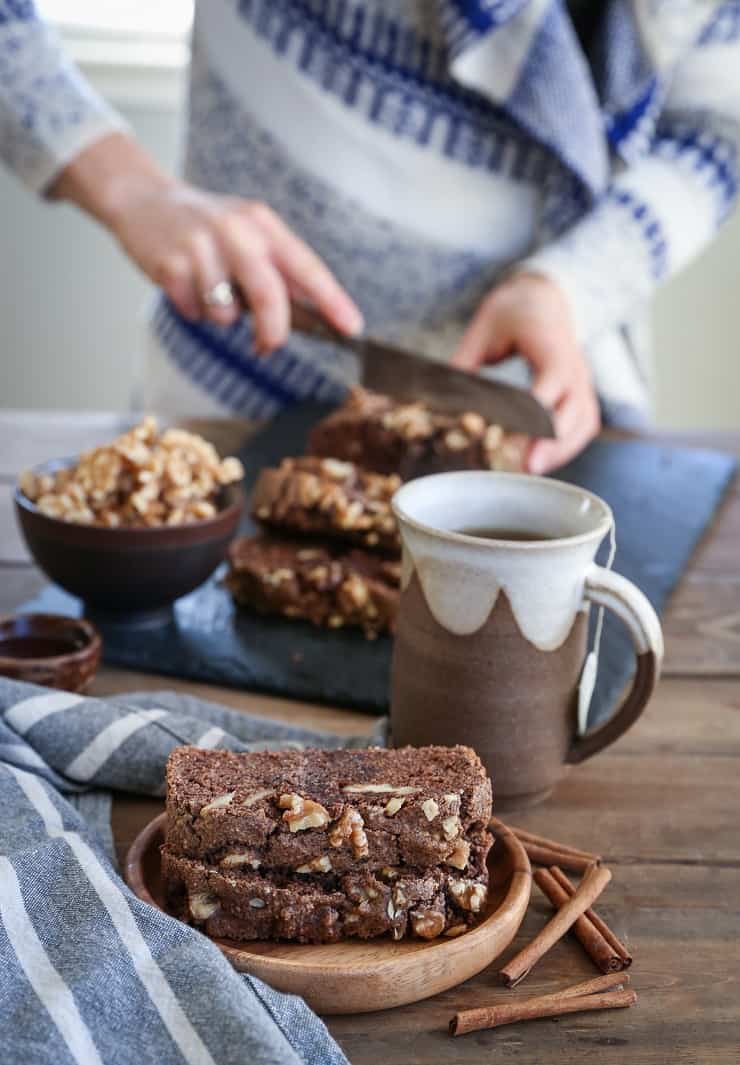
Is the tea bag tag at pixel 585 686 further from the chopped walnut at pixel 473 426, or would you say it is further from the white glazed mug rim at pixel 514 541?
the chopped walnut at pixel 473 426

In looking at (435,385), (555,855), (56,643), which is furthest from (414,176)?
(555,855)

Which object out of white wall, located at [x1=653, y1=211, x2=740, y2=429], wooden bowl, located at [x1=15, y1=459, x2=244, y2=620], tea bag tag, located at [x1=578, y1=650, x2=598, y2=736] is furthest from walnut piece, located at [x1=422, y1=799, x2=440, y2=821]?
white wall, located at [x1=653, y1=211, x2=740, y2=429]

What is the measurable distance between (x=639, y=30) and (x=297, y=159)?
52cm

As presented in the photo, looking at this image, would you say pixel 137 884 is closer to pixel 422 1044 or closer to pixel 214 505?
pixel 422 1044

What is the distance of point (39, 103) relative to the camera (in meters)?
1.70

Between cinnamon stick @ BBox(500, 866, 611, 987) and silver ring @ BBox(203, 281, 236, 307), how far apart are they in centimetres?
105

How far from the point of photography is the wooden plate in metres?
0.70

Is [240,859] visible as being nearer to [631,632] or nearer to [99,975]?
[99,975]

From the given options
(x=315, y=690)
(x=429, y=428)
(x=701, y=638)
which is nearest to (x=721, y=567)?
(x=701, y=638)

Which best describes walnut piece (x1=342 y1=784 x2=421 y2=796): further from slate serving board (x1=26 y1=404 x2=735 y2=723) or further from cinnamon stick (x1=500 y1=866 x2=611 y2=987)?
slate serving board (x1=26 y1=404 x2=735 y2=723)

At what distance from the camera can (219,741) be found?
94 centimetres

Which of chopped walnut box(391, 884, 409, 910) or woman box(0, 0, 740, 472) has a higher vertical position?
woman box(0, 0, 740, 472)

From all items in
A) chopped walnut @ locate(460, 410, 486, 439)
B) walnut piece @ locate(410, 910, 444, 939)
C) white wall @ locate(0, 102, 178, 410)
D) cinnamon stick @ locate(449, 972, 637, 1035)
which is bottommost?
white wall @ locate(0, 102, 178, 410)

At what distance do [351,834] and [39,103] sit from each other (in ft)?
4.28
